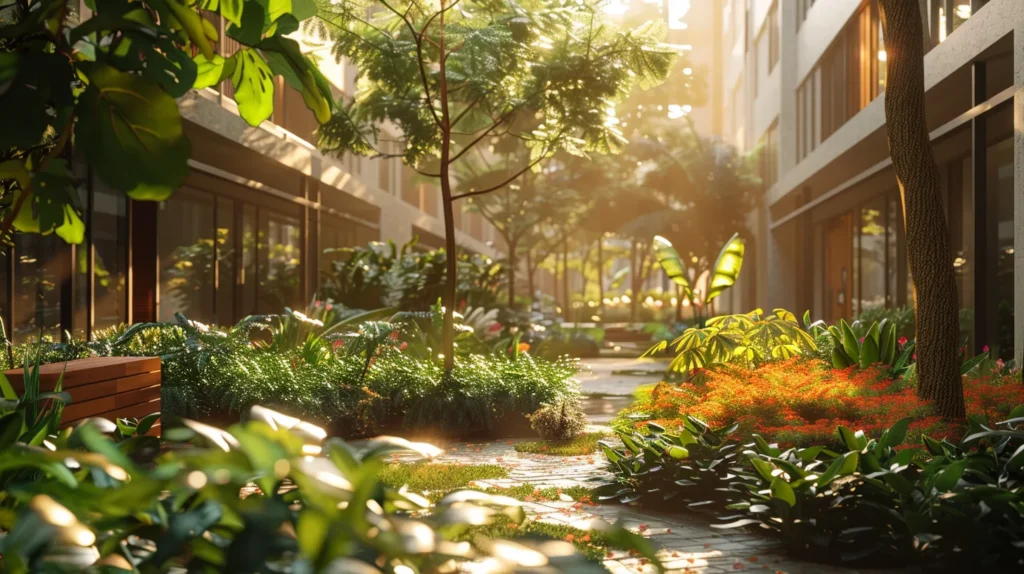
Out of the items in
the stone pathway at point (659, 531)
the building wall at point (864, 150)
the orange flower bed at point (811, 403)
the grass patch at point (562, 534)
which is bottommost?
the stone pathway at point (659, 531)

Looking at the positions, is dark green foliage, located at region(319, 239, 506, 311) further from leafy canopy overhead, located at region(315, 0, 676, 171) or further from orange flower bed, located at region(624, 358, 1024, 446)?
orange flower bed, located at region(624, 358, 1024, 446)

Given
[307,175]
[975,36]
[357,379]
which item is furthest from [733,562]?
[307,175]

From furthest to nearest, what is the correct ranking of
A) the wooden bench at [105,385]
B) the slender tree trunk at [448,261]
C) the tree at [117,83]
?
1. the slender tree trunk at [448,261]
2. the wooden bench at [105,385]
3. the tree at [117,83]

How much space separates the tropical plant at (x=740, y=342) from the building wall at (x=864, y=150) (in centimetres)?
259

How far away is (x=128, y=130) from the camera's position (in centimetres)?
250

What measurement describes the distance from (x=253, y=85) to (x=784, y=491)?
11.4 ft

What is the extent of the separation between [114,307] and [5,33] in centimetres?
1448

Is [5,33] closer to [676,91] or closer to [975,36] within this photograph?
[975,36]

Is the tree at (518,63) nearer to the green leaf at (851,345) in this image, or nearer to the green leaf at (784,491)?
the green leaf at (851,345)

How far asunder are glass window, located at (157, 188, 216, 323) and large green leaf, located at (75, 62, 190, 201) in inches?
615

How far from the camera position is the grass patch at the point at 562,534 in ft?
17.6

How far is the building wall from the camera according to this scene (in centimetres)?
1315

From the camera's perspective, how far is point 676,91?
157ft

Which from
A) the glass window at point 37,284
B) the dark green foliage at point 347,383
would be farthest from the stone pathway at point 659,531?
the glass window at point 37,284
